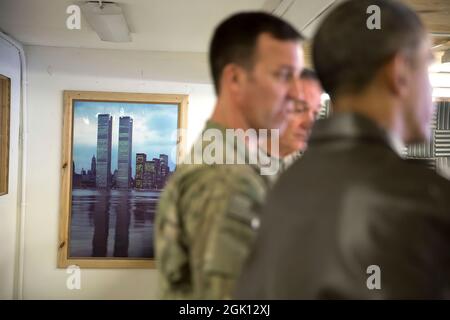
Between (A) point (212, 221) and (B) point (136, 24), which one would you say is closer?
(A) point (212, 221)

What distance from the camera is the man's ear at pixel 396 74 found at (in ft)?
1.31

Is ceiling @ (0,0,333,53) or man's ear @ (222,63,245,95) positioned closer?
man's ear @ (222,63,245,95)

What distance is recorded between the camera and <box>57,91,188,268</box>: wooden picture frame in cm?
101

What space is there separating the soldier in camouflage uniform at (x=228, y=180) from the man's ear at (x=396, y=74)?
0.13 meters

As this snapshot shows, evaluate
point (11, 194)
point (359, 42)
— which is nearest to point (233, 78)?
point (359, 42)

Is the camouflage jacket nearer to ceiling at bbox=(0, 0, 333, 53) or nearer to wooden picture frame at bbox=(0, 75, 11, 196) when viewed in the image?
ceiling at bbox=(0, 0, 333, 53)

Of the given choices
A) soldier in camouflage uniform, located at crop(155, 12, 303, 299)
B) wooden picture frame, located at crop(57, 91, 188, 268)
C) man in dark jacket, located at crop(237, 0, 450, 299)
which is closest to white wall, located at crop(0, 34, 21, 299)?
wooden picture frame, located at crop(57, 91, 188, 268)

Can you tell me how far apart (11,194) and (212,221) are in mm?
856

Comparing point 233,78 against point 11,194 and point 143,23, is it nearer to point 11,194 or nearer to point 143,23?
point 143,23

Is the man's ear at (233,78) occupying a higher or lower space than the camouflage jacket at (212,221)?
higher

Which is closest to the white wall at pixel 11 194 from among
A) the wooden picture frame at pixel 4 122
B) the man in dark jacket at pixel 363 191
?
the wooden picture frame at pixel 4 122

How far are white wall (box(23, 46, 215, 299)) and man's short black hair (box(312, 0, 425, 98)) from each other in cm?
55

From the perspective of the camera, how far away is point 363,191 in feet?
1.22

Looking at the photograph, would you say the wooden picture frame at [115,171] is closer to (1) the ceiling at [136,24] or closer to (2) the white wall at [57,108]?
(2) the white wall at [57,108]
